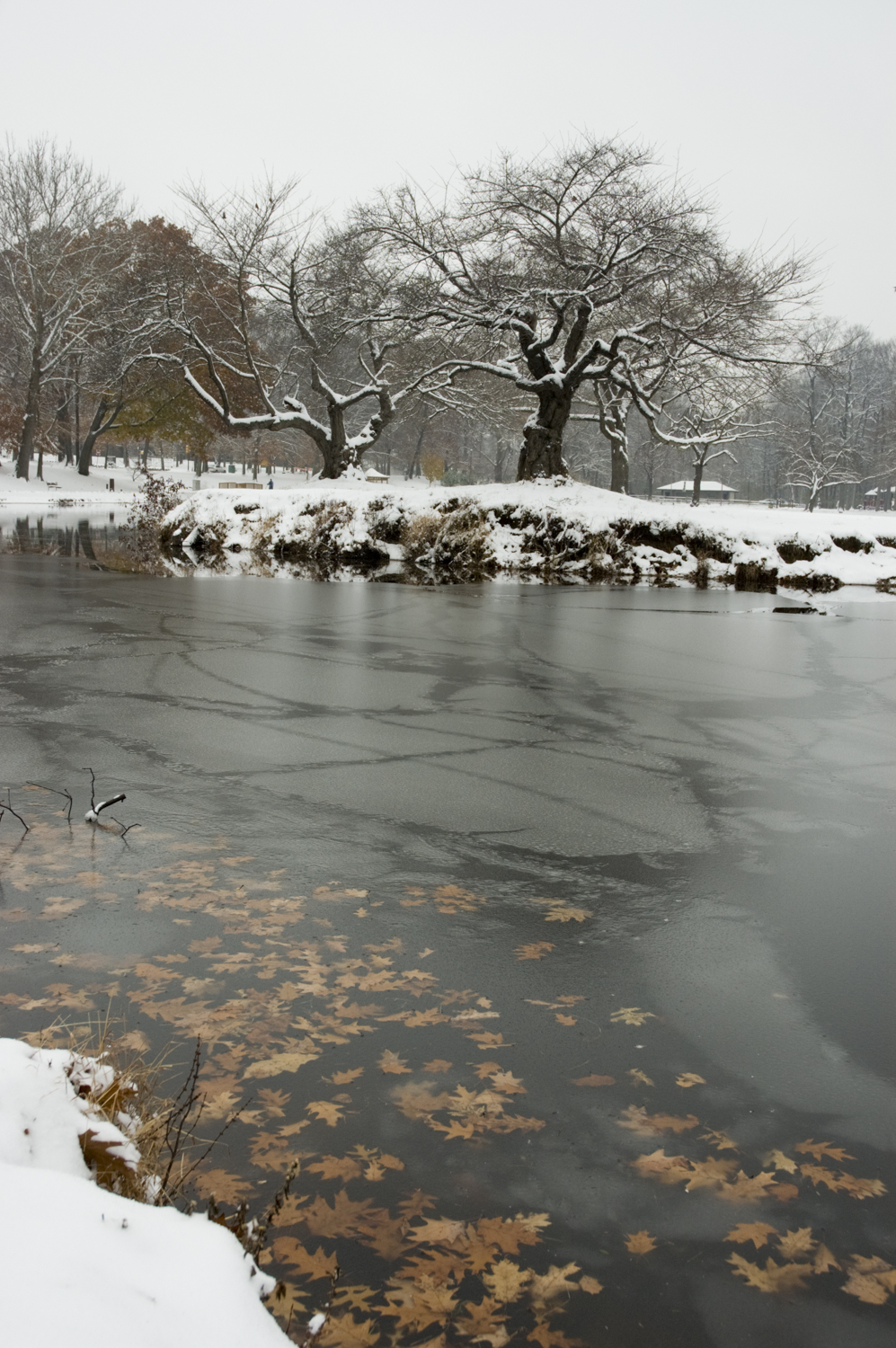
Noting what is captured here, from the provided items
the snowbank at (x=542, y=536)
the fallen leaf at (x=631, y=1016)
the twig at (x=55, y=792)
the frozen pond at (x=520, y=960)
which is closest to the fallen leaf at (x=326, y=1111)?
the frozen pond at (x=520, y=960)

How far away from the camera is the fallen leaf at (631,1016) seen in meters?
4.10

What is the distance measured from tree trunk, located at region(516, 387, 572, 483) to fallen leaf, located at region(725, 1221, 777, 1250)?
25059 mm

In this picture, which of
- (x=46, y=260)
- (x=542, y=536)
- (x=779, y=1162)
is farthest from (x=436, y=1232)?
(x=46, y=260)

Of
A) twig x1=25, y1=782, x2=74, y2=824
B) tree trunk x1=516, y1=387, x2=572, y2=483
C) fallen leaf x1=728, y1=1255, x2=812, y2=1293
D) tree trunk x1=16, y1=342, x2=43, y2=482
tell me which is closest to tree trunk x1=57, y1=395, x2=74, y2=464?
tree trunk x1=16, y1=342, x2=43, y2=482

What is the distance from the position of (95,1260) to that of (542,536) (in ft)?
76.7

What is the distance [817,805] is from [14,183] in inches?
2140

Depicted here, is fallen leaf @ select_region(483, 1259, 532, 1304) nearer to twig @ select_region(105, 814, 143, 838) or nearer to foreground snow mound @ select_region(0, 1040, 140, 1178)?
foreground snow mound @ select_region(0, 1040, 140, 1178)

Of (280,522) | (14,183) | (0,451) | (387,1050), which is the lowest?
(387,1050)

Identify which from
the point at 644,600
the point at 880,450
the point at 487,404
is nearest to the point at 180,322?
the point at 487,404

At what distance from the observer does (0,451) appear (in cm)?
6512

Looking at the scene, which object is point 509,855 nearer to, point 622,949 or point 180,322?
point 622,949

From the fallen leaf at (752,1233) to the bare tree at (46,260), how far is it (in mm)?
51303

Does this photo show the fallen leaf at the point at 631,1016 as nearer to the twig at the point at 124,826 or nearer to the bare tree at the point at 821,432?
the twig at the point at 124,826

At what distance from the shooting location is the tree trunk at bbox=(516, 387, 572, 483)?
27.2 meters
